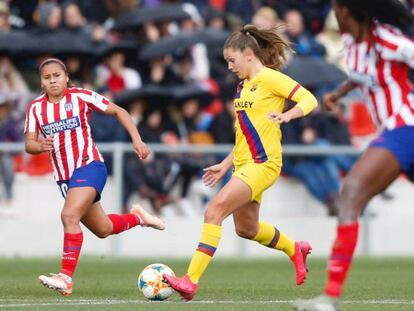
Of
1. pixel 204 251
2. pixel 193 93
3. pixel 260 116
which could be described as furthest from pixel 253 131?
pixel 193 93

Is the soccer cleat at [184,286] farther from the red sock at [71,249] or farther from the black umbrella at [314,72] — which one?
the black umbrella at [314,72]

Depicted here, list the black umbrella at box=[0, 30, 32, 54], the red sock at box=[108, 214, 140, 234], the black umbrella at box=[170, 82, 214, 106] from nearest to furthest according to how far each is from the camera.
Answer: the red sock at box=[108, 214, 140, 234]
the black umbrella at box=[0, 30, 32, 54]
the black umbrella at box=[170, 82, 214, 106]

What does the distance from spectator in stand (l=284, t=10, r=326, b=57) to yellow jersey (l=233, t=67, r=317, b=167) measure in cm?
935

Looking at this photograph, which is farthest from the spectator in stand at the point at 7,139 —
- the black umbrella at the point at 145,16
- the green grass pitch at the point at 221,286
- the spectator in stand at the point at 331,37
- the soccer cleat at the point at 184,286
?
the soccer cleat at the point at 184,286

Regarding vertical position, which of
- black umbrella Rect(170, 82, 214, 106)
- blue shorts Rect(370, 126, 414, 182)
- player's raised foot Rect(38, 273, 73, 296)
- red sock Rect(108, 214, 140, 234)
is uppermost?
blue shorts Rect(370, 126, 414, 182)

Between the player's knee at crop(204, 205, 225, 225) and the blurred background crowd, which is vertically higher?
the player's knee at crop(204, 205, 225, 225)

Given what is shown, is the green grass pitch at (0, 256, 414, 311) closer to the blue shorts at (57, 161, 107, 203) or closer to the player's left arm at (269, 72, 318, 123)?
the blue shorts at (57, 161, 107, 203)

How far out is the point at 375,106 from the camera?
8289 millimetres

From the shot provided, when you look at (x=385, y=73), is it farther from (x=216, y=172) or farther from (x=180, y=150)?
(x=180, y=150)

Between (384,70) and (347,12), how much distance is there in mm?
443

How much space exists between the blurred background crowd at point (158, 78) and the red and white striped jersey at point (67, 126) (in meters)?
5.79

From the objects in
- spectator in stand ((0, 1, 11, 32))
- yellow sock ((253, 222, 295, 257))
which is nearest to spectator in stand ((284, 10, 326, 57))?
spectator in stand ((0, 1, 11, 32))

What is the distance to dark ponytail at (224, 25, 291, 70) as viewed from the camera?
404 inches

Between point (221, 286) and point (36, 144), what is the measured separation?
2.12 m
